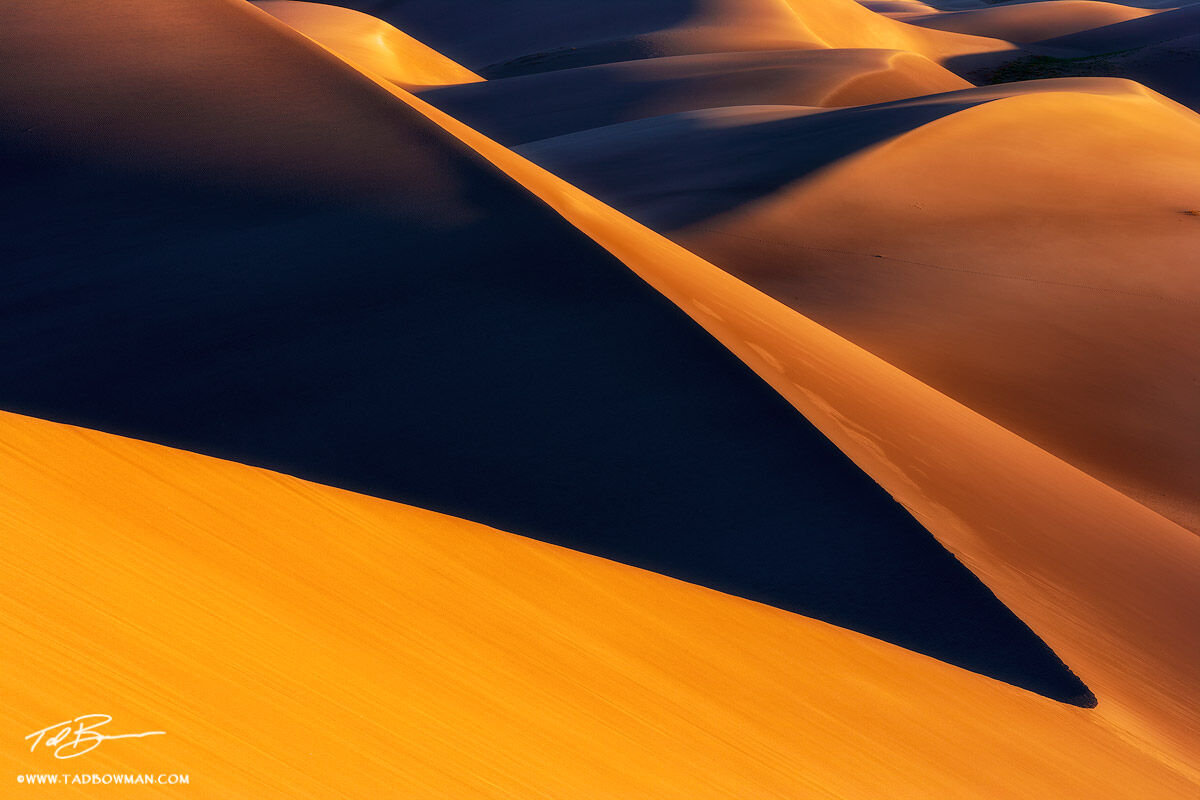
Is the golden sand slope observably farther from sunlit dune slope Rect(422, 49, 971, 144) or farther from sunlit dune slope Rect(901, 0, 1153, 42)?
sunlit dune slope Rect(901, 0, 1153, 42)

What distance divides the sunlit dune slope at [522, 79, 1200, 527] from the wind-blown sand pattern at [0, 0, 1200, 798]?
0.11m

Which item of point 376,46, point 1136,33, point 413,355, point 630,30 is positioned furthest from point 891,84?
point 1136,33

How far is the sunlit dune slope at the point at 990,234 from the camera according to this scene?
9336mm

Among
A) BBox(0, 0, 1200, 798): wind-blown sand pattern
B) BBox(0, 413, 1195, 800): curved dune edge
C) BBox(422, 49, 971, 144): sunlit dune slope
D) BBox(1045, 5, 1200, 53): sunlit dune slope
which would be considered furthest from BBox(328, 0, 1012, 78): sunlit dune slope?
BBox(0, 413, 1195, 800): curved dune edge

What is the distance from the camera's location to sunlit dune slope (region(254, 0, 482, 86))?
26.4m

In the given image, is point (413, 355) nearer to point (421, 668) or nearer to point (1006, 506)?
point (421, 668)

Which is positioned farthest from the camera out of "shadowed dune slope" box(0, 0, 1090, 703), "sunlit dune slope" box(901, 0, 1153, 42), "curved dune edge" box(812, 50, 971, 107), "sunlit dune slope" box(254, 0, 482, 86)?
"sunlit dune slope" box(901, 0, 1153, 42)

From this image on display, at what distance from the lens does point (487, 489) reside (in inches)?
156

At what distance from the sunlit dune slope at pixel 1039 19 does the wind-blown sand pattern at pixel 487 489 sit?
40286 millimetres

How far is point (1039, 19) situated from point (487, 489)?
49507mm

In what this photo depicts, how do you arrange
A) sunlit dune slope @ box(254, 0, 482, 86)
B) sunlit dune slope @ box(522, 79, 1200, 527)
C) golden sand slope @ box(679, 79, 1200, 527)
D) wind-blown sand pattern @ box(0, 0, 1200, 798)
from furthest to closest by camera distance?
1. sunlit dune slope @ box(254, 0, 482, 86)
2. sunlit dune slope @ box(522, 79, 1200, 527)
3. golden sand slope @ box(679, 79, 1200, 527)
4. wind-blown sand pattern @ box(0, 0, 1200, 798)

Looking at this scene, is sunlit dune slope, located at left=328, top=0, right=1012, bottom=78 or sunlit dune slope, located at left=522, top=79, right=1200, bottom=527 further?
sunlit dune slope, located at left=328, top=0, right=1012, bottom=78

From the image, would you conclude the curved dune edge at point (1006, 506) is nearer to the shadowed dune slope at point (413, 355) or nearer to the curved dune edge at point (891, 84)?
the shadowed dune slope at point (413, 355)

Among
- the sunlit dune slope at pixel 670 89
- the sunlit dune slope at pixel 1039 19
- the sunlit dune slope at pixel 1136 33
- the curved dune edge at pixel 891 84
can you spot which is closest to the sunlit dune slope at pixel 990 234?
the sunlit dune slope at pixel 670 89
